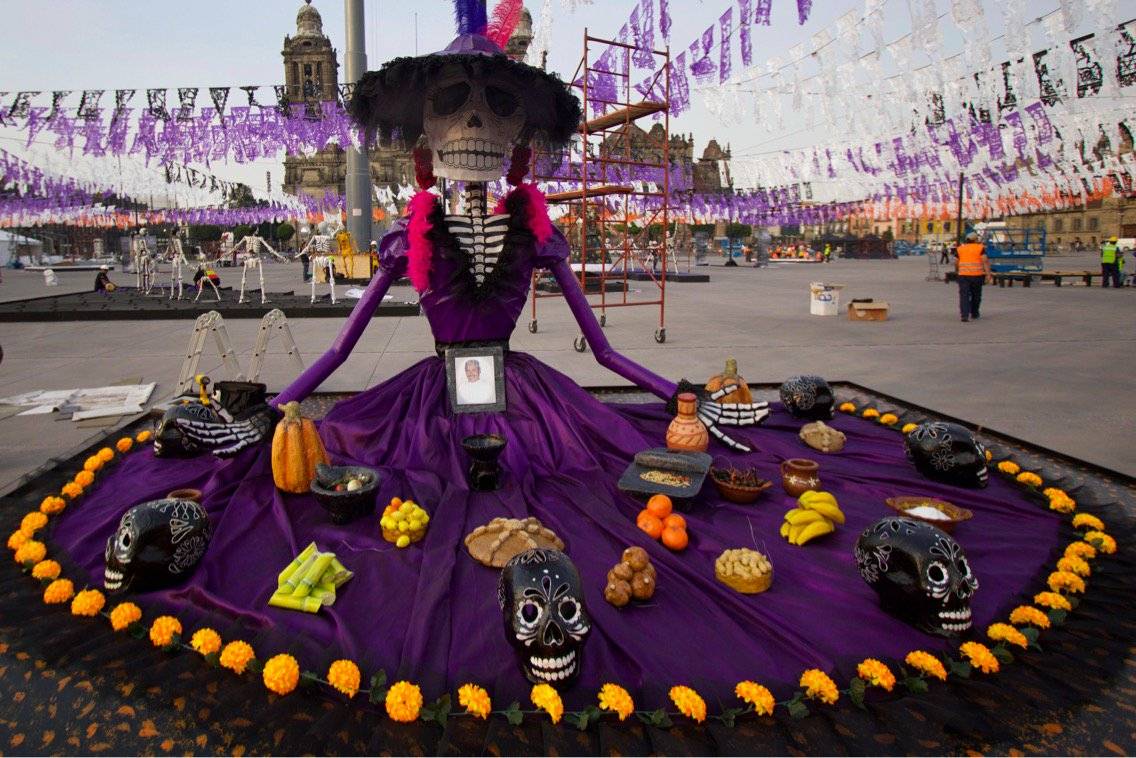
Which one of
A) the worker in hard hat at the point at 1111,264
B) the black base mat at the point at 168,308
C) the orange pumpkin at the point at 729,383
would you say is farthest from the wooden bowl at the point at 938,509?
the worker in hard hat at the point at 1111,264

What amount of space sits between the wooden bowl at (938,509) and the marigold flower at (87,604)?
3414mm

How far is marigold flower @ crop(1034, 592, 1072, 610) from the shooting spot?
2.60 meters

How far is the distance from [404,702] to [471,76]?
3109 millimetres

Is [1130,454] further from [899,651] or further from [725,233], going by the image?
[725,233]

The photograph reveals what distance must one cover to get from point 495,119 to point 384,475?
2101 mm

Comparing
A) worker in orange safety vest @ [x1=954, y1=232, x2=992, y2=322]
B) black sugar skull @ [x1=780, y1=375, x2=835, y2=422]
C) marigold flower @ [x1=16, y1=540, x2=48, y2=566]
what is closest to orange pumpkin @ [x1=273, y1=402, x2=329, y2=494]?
marigold flower @ [x1=16, y1=540, x2=48, y2=566]

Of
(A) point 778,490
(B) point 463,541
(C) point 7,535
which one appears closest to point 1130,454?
(A) point 778,490

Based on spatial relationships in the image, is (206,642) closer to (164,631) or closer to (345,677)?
(164,631)

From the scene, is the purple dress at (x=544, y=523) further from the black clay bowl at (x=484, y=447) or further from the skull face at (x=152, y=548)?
the black clay bowl at (x=484, y=447)

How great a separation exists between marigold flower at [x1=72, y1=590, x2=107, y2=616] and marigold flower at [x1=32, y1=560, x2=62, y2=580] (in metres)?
0.33

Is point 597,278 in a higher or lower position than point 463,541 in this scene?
higher

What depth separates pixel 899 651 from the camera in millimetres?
2346

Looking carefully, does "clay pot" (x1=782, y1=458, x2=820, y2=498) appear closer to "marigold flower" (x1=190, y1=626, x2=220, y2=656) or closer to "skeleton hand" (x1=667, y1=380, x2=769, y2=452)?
"skeleton hand" (x1=667, y1=380, x2=769, y2=452)

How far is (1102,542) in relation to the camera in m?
3.09
